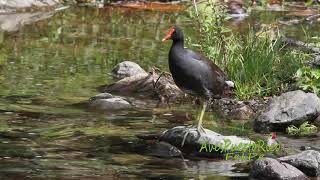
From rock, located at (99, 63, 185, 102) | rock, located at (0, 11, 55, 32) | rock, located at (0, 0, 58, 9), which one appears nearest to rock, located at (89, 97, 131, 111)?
rock, located at (99, 63, 185, 102)

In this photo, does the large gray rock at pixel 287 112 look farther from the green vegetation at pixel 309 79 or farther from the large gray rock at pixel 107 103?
the large gray rock at pixel 107 103

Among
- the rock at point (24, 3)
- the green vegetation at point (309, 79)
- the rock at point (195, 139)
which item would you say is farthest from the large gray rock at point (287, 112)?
the rock at point (24, 3)

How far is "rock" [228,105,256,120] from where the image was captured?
1010 centimetres

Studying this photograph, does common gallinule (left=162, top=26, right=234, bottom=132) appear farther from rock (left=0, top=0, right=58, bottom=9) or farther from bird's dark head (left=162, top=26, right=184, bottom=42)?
rock (left=0, top=0, right=58, bottom=9)

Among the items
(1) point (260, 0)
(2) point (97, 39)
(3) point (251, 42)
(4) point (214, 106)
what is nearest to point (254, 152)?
(4) point (214, 106)

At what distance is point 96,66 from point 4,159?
6.63 meters

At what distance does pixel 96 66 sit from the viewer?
45.2 ft

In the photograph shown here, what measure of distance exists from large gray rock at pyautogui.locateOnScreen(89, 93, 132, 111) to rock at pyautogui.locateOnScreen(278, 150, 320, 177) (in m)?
3.43

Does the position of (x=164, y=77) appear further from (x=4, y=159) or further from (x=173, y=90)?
(x=4, y=159)

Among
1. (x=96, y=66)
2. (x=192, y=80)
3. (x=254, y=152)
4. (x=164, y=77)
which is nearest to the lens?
(x=254, y=152)

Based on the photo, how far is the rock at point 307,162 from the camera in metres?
7.04

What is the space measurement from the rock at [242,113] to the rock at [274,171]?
121 inches

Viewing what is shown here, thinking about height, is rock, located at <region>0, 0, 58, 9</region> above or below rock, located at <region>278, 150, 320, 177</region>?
below

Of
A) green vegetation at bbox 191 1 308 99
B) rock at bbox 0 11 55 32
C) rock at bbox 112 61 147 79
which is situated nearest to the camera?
green vegetation at bbox 191 1 308 99
